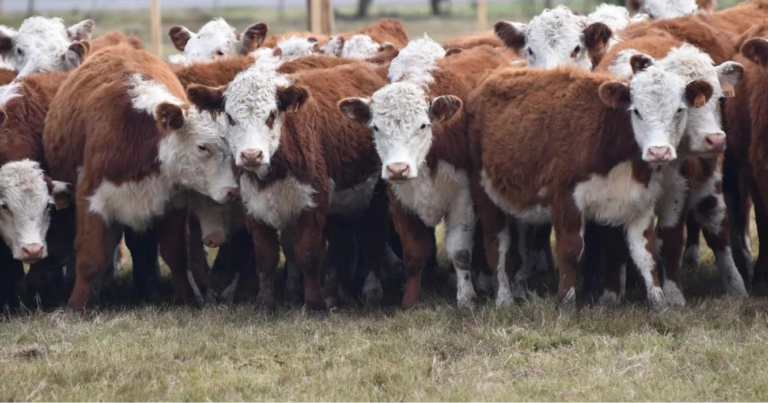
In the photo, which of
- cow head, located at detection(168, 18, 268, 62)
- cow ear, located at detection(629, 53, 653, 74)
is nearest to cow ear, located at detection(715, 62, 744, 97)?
cow ear, located at detection(629, 53, 653, 74)

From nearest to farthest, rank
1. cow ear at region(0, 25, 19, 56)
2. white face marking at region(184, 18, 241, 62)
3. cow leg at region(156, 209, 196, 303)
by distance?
cow leg at region(156, 209, 196, 303) → cow ear at region(0, 25, 19, 56) → white face marking at region(184, 18, 241, 62)

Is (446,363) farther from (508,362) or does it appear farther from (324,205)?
(324,205)

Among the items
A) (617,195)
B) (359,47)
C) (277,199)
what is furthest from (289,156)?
(359,47)

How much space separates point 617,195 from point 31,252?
3.99 m

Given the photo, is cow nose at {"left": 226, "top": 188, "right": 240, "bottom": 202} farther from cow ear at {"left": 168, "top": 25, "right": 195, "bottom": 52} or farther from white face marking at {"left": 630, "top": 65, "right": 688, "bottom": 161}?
cow ear at {"left": 168, "top": 25, "right": 195, "bottom": 52}

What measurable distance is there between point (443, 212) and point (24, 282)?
11.1 ft

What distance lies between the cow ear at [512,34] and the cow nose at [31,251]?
14.1 feet

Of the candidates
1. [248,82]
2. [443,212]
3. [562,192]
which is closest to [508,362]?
[562,192]

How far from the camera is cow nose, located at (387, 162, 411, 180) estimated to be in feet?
27.0

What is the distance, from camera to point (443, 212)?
9.03 m

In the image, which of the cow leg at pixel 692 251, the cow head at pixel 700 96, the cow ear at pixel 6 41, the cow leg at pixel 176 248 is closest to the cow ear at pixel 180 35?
the cow ear at pixel 6 41

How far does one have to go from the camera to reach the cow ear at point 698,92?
7969 mm

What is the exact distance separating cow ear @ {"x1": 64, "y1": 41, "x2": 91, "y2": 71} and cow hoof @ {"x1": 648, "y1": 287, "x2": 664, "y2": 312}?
18.9 ft

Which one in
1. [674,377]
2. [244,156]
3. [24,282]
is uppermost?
[244,156]
